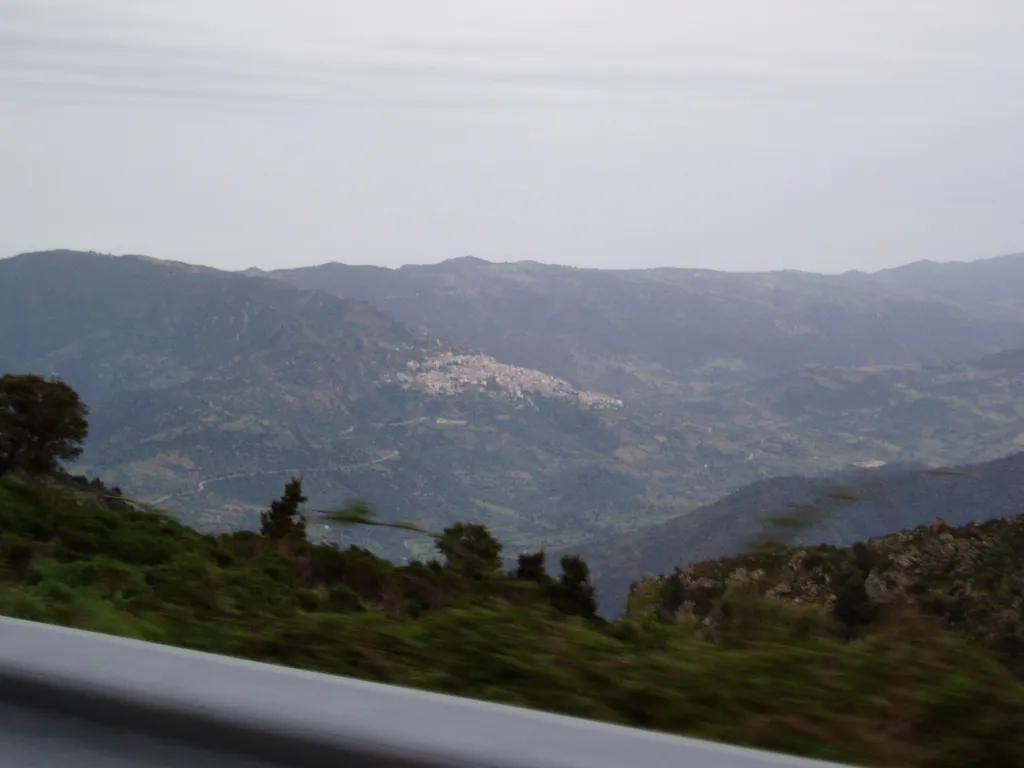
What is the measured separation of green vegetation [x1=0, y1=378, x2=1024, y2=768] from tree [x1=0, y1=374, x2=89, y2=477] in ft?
15.7

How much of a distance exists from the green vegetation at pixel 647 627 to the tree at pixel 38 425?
4778 millimetres

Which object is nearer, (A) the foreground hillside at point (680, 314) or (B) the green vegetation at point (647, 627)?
(B) the green vegetation at point (647, 627)

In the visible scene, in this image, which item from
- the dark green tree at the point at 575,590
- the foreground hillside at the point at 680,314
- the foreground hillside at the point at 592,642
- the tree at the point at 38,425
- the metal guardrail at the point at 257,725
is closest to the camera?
the metal guardrail at the point at 257,725

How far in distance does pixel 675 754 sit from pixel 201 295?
96524 mm

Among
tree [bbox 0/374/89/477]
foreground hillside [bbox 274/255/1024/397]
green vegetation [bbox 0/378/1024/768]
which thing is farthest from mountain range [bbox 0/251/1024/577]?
tree [bbox 0/374/89/477]

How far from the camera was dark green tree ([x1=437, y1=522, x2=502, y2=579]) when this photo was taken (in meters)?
5.45

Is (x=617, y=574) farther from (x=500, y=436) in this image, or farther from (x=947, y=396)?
(x=500, y=436)

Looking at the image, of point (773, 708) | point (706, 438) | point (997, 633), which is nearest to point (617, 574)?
point (997, 633)

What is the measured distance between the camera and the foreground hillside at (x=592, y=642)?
127 inches

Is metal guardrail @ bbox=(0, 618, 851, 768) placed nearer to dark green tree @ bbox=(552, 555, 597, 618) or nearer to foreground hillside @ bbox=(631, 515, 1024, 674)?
foreground hillside @ bbox=(631, 515, 1024, 674)

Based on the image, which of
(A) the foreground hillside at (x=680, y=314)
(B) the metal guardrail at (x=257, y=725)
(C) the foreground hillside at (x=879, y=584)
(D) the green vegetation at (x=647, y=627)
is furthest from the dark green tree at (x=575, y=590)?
(A) the foreground hillside at (x=680, y=314)

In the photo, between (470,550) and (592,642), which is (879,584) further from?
(592,642)

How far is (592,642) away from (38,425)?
30.3 ft

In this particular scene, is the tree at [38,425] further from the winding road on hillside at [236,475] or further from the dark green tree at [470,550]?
the dark green tree at [470,550]
